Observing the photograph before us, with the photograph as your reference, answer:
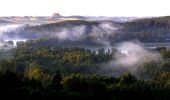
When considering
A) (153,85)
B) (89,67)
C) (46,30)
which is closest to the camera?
(153,85)

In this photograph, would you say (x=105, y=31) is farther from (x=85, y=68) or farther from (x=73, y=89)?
(x=73, y=89)

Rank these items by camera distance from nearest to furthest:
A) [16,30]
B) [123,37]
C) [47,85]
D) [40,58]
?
[47,85] → [40,58] → [123,37] → [16,30]

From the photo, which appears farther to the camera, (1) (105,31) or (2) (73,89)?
(1) (105,31)

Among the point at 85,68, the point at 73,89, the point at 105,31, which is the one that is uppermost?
the point at 73,89

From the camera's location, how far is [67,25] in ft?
481

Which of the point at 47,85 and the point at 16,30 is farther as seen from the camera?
the point at 16,30

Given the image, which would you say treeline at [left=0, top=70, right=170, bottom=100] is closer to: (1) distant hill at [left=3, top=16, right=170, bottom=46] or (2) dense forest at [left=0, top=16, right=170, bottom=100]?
(2) dense forest at [left=0, top=16, right=170, bottom=100]

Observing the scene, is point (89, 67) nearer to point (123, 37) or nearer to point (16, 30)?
point (123, 37)

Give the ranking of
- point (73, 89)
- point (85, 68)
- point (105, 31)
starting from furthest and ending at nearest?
point (105, 31) < point (85, 68) < point (73, 89)

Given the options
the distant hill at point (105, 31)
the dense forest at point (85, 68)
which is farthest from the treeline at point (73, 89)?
the distant hill at point (105, 31)

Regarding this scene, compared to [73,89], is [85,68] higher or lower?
lower

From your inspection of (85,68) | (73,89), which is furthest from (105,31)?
(73,89)

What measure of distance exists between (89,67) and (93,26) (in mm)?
86462

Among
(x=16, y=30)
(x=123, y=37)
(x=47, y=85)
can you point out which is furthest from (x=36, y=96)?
(x=16, y=30)
